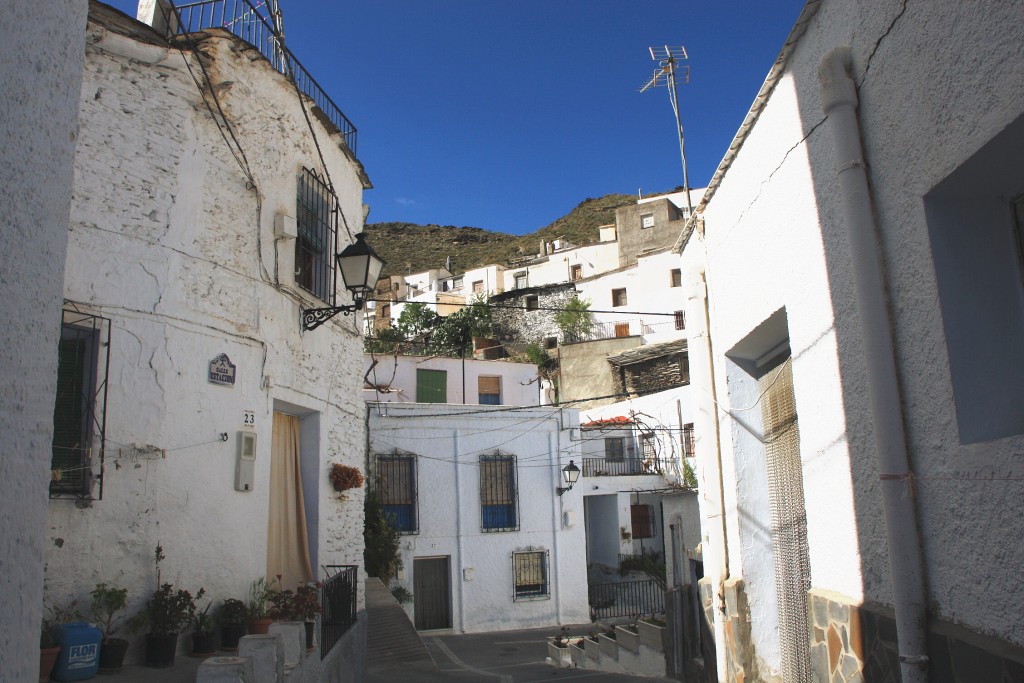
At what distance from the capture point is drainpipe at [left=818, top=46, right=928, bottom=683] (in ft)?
12.2

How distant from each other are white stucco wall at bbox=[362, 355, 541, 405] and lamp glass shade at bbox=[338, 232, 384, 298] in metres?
16.1

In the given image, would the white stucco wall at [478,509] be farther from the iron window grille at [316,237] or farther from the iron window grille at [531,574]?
the iron window grille at [316,237]

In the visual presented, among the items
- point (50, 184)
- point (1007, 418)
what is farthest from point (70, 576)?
point (1007, 418)

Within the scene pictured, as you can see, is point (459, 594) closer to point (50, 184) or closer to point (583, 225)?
point (50, 184)

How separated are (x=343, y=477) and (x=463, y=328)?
1184 inches

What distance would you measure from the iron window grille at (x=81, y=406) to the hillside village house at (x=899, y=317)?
521 centimetres

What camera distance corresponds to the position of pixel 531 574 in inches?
882

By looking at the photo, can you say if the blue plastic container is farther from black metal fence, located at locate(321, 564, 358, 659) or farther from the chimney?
the chimney

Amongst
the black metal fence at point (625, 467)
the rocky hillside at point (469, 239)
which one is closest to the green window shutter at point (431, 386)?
the black metal fence at point (625, 467)

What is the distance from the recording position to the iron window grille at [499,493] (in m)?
22.3

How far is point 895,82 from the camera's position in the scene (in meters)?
3.89

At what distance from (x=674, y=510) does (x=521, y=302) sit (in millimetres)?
Result: 29416

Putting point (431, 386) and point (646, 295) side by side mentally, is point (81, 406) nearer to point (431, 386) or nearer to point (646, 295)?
point (431, 386)

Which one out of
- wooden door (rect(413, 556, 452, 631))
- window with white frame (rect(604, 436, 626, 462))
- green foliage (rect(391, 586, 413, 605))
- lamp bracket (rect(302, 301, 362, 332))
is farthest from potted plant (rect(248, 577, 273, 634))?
window with white frame (rect(604, 436, 626, 462))
